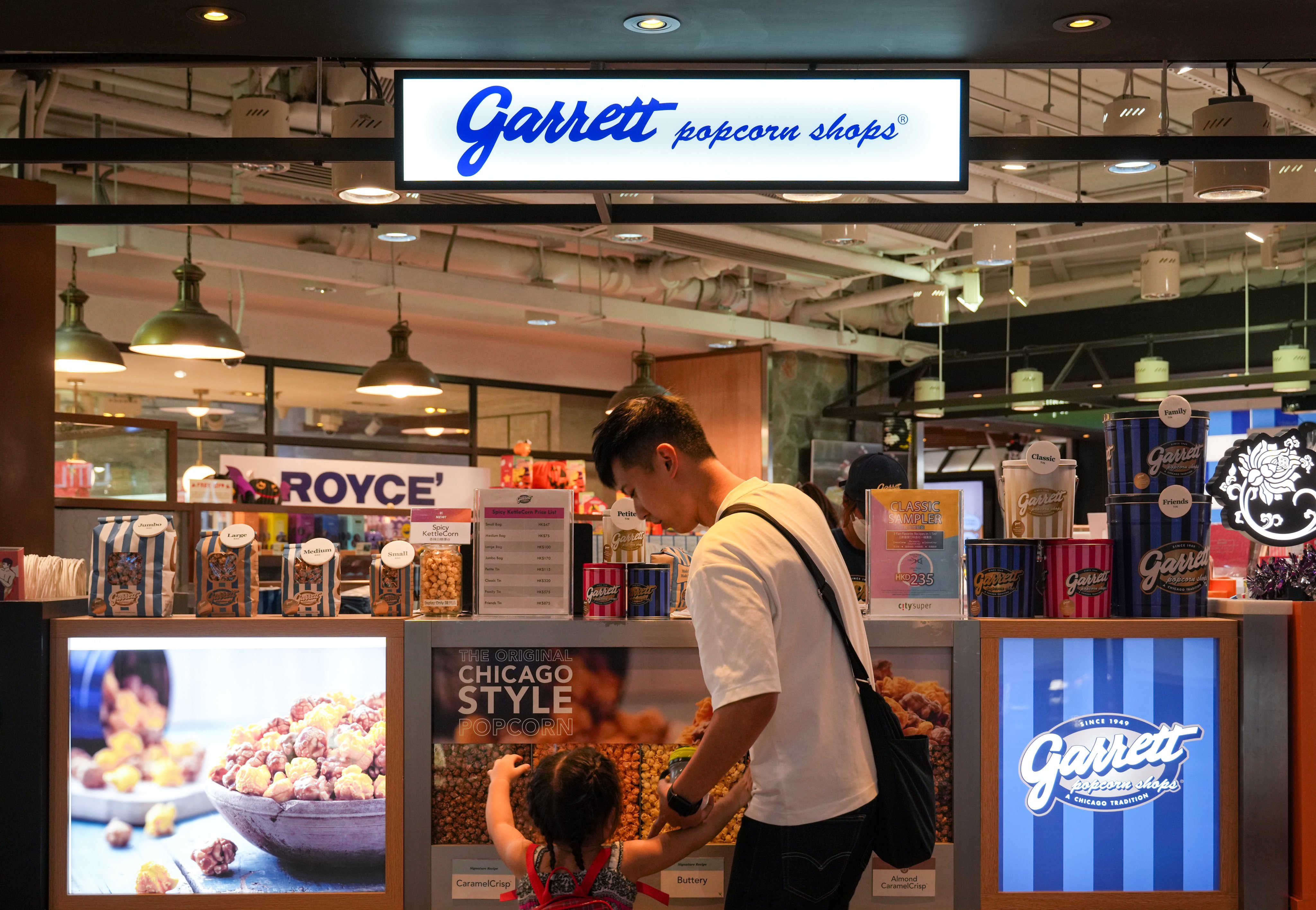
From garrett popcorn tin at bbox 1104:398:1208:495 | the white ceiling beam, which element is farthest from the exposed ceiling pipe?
garrett popcorn tin at bbox 1104:398:1208:495

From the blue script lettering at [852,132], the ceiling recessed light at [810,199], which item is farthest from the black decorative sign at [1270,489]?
the ceiling recessed light at [810,199]

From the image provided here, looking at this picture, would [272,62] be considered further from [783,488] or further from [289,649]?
[783,488]

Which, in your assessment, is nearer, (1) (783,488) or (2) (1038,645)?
(1) (783,488)

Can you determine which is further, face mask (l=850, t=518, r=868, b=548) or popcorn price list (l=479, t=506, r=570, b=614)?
face mask (l=850, t=518, r=868, b=548)

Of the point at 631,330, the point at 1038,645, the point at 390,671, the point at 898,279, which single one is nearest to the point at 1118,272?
the point at 898,279

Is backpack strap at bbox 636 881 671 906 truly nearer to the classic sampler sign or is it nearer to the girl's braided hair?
the girl's braided hair

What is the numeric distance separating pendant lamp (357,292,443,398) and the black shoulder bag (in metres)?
6.27

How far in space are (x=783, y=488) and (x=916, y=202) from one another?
1.71 metres

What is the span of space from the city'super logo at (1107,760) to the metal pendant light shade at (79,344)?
18.1ft

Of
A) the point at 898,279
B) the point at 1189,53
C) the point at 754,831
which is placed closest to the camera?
the point at 754,831

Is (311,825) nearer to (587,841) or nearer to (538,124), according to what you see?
(587,841)

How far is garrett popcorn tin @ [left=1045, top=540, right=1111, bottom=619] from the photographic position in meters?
2.94

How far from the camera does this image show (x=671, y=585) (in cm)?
314

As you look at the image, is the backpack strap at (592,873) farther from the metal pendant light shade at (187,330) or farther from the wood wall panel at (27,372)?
the metal pendant light shade at (187,330)
